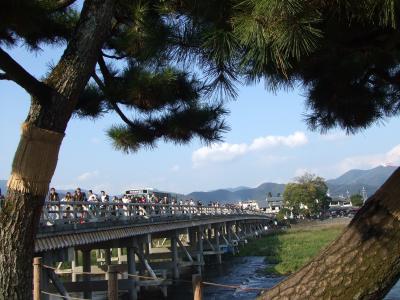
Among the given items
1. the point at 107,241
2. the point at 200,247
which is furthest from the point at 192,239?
the point at 107,241

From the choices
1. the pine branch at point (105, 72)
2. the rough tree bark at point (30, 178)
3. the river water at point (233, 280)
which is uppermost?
the pine branch at point (105, 72)

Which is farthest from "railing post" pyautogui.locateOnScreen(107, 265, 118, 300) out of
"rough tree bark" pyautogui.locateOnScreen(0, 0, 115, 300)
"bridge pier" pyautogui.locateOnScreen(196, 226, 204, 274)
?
"bridge pier" pyautogui.locateOnScreen(196, 226, 204, 274)

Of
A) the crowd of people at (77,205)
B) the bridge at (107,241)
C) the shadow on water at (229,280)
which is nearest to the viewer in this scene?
the bridge at (107,241)

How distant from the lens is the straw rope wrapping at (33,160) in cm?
350

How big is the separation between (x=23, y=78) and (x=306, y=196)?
96.1 m

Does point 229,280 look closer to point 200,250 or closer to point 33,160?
point 200,250

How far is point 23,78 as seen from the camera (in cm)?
351

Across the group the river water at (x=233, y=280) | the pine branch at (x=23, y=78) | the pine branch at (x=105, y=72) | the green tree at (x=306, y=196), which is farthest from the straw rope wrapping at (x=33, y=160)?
the green tree at (x=306, y=196)

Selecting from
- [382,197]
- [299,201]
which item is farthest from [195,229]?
[299,201]

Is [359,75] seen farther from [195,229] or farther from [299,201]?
[299,201]

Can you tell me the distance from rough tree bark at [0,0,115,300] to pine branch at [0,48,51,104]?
35mm

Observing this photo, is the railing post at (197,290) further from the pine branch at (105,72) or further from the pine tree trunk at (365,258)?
the pine branch at (105,72)

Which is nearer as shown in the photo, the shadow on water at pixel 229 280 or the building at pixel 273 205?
the shadow on water at pixel 229 280

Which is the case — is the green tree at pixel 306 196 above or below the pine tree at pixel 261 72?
above
